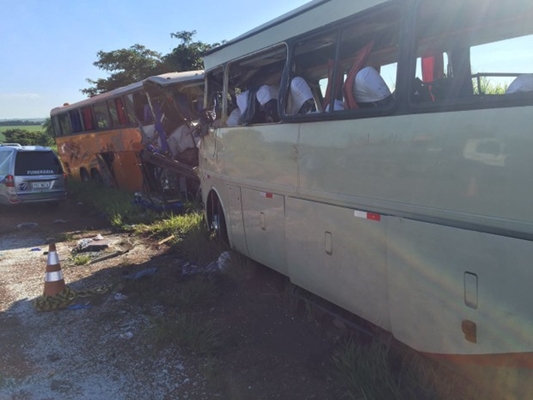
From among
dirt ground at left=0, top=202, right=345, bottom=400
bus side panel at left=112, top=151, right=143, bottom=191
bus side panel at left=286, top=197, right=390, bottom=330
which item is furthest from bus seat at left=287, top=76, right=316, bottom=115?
bus side panel at left=112, top=151, right=143, bottom=191

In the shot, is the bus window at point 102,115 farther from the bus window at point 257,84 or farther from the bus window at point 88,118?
the bus window at point 257,84

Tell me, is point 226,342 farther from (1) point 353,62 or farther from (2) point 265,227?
(1) point 353,62

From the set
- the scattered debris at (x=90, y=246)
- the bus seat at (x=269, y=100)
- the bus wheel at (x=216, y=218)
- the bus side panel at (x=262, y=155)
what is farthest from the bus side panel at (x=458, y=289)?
the scattered debris at (x=90, y=246)

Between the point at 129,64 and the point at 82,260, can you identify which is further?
the point at 129,64

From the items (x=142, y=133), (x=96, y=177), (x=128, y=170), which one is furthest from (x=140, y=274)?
(x=96, y=177)

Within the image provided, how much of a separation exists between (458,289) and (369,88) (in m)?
1.54

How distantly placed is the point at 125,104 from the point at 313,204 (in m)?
10.3

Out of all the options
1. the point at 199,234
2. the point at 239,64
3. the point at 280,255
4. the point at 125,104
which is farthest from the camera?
the point at 125,104

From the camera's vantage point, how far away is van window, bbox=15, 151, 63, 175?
11.4 metres

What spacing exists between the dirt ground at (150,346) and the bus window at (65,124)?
12.7 metres

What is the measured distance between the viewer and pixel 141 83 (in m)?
11.4

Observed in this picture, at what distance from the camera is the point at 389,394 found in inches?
116

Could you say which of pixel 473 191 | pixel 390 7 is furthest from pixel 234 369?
pixel 390 7

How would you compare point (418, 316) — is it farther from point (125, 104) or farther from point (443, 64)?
point (125, 104)
